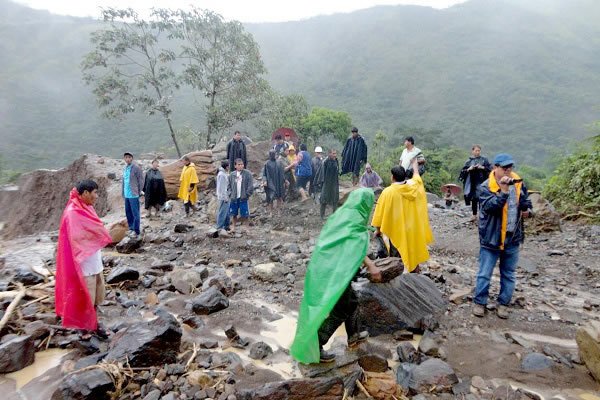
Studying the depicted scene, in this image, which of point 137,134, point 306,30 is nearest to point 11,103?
point 137,134

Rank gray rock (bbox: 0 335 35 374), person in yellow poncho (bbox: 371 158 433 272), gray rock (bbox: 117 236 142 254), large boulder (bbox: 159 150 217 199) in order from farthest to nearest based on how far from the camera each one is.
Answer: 1. large boulder (bbox: 159 150 217 199)
2. gray rock (bbox: 117 236 142 254)
3. person in yellow poncho (bbox: 371 158 433 272)
4. gray rock (bbox: 0 335 35 374)

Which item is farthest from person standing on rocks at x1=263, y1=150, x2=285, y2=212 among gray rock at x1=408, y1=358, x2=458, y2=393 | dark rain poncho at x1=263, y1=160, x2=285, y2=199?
gray rock at x1=408, y1=358, x2=458, y2=393

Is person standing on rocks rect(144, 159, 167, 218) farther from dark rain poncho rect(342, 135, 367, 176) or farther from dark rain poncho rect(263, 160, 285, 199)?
dark rain poncho rect(342, 135, 367, 176)

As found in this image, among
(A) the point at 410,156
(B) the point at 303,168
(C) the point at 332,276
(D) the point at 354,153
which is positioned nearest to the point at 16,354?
(C) the point at 332,276

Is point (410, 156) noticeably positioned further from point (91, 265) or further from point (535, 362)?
point (91, 265)

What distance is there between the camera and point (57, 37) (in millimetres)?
63000

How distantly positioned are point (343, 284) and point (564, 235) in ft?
23.3

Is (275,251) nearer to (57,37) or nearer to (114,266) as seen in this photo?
(114,266)

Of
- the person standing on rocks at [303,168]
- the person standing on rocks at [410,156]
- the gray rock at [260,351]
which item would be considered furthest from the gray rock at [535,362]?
the person standing on rocks at [303,168]

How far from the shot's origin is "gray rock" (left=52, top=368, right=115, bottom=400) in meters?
2.86

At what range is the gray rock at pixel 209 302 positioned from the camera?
4574 millimetres

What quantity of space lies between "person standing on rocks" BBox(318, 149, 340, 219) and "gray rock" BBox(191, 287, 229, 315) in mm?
4926

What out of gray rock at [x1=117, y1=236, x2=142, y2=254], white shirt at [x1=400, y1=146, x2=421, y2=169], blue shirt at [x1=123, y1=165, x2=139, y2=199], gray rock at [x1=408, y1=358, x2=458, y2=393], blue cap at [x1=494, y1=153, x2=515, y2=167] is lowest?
gray rock at [x1=117, y1=236, x2=142, y2=254]

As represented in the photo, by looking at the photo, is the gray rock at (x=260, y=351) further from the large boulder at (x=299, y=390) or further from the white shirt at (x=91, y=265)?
the white shirt at (x=91, y=265)
